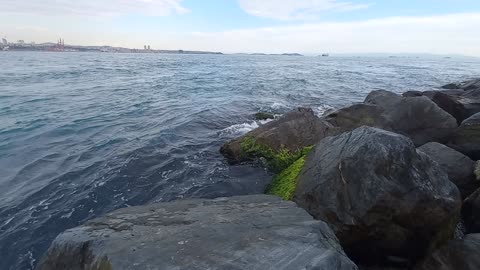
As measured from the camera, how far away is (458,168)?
673 cm

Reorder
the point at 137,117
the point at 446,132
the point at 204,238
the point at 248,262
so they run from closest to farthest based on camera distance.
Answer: the point at 248,262, the point at 204,238, the point at 446,132, the point at 137,117

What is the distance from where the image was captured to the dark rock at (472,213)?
18.1 feet

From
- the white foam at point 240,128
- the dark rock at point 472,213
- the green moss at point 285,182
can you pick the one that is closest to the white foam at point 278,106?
the white foam at point 240,128

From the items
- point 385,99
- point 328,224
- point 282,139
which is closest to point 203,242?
point 328,224

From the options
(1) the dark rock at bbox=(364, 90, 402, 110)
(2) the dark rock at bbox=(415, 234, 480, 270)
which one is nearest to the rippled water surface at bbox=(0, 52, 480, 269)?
(2) the dark rock at bbox=(415, 234, 480, 270)

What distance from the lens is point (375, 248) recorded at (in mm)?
4621

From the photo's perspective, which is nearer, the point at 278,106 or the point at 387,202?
the point at 387,202

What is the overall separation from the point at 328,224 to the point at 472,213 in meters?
2.84

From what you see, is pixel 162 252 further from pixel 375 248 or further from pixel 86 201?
pixel 86 201

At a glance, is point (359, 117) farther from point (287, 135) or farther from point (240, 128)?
point (240, 128)

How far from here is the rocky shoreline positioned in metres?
3.20

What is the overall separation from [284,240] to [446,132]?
7.77 meters

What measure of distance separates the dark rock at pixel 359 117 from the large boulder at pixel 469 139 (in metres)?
1.78

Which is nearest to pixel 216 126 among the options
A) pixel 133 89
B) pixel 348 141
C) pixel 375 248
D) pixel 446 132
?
pixel 446 132
